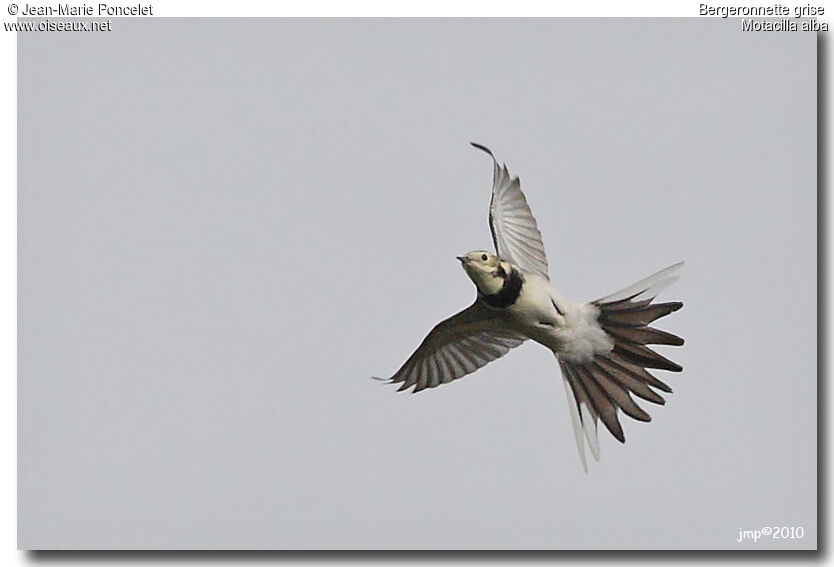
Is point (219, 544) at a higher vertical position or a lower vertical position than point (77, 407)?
lower

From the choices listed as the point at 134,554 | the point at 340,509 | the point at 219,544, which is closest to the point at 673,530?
the point at 340,509

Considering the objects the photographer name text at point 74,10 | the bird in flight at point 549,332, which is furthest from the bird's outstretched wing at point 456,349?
the photographer name text at point 74,10

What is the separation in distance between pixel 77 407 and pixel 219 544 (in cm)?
27

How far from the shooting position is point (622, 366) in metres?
1.78

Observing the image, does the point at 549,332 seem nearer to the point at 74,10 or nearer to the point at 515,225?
the point at 515,225

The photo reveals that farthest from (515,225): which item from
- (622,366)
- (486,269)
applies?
(622,366)

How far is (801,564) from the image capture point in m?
1.80

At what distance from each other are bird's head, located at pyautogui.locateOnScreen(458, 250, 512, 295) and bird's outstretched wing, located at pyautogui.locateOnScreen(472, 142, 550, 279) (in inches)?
1.3

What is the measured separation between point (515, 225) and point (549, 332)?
0.15 metres

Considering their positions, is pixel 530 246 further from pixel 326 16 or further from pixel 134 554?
pixel 134 554

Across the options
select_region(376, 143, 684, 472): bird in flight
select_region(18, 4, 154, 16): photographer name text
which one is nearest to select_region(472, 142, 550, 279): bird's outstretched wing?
select_region(376, 143, 684, 472): bird in flight

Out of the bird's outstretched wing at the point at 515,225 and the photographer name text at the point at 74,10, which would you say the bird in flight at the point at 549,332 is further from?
the photographer name text at the point at 74,10

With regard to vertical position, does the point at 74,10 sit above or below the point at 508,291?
above

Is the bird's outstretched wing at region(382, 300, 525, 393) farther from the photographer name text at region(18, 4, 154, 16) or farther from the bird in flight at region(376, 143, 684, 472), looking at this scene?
the photographer name text at region(18, 4, 154, 16)
